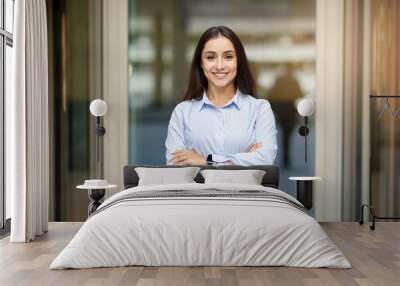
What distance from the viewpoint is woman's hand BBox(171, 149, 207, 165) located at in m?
7.75

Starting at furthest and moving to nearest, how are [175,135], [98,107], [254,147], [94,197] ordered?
[175,135], [254,147], [98,107], [94,197]

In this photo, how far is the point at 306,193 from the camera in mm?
7785

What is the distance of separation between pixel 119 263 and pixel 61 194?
3438 mm

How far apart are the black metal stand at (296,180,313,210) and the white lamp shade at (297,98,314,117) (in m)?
0.80

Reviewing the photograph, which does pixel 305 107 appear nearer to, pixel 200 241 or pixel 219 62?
pixel 219 62

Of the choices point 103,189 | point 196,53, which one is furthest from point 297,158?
point 103,189

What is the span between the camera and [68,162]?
8.09 meters

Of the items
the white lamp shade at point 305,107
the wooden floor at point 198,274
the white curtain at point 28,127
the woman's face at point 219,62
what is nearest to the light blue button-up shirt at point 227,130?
the woman's face at point 219,62

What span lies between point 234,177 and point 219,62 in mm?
1594

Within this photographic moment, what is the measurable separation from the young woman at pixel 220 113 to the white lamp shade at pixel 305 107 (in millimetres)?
380

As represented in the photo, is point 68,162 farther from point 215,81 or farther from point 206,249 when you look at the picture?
point 206,249

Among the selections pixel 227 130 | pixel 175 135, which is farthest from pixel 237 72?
pixel 175 135

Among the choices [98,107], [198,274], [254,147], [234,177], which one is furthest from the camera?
[254,147]

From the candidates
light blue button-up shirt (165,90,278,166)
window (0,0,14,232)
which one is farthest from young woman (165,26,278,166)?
window (0,0,14,232)
